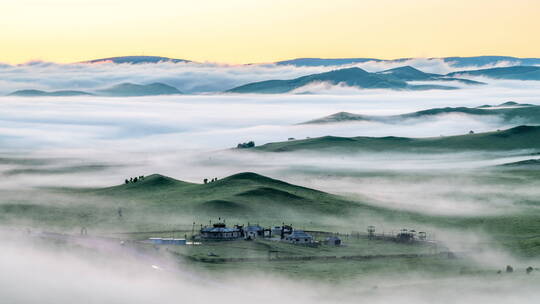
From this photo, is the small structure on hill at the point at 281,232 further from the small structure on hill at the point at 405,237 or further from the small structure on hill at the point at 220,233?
the small structure on hill at the point at 405,237

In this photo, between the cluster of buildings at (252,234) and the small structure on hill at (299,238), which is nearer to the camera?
the small structure on hill at (299,238)

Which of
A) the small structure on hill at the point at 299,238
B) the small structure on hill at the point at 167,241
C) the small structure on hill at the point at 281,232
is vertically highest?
the small structure on hill at the point at 281,232

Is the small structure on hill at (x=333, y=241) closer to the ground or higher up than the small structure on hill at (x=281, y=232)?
closer to the ground

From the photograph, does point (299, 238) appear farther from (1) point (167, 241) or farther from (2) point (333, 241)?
(1) point (167, 241)

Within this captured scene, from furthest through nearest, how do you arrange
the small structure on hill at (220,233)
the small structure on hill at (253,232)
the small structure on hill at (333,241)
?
the small structure on hill at (253,232)
the small structure on hill at (220,233)
the small structure on hill at (333,241)

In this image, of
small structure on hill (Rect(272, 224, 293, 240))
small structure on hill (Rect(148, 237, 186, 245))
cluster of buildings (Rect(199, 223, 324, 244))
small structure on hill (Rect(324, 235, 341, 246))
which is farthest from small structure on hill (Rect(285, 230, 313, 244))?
small structure on hill (Rect(148, 237, 186, 245))

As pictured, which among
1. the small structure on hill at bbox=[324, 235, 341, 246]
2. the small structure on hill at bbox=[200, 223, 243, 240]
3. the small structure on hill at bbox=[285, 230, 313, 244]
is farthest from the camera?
the small structure on hill at bbox=[200, 223, 243, 240]

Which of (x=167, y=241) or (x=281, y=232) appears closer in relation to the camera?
(x=167, y=241)

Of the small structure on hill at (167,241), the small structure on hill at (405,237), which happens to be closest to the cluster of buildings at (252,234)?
the small structure on hill at (167,241)

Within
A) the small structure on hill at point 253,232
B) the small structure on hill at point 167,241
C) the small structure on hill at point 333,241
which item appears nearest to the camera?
the small structure on hill at point 167,241

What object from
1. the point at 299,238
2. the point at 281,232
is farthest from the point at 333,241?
the point at 281,232

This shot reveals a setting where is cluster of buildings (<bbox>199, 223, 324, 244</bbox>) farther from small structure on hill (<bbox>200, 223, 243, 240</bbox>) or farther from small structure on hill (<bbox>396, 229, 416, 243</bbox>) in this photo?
small structure on hill (<bbox>396, 229, 416, 243</bbox>)

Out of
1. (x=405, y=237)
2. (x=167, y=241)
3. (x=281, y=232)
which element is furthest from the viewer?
(x=405, y=237)
